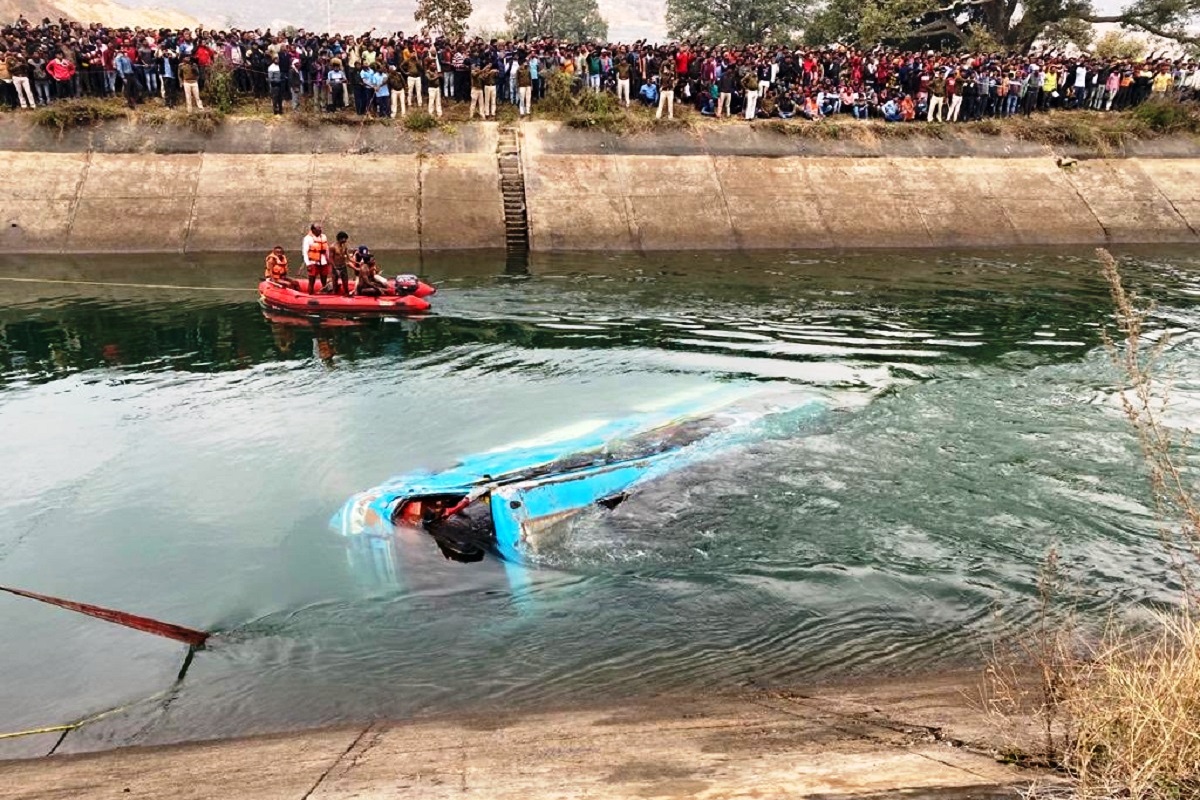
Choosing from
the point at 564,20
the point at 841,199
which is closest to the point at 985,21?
the point at 841,199

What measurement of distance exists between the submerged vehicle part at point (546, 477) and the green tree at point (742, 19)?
47511 millimetres

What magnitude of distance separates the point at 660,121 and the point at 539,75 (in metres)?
5.14

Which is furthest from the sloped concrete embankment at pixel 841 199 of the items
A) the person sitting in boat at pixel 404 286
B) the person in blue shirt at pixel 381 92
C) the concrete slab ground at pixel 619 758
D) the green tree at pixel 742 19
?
the green tree at pixel 742 19

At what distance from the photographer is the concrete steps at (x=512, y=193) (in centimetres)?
2901

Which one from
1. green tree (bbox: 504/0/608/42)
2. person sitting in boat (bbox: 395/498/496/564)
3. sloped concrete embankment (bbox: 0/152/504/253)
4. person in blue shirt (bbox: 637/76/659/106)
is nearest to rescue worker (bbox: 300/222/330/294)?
sloped concrete embankment (bbox: 0/152/504/253)

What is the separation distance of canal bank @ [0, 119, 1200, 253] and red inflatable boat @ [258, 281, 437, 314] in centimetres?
770

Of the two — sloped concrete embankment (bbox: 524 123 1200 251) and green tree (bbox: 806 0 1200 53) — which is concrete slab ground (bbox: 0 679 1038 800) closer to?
sloped concrete embankment (bbox: 524 123 1200 251)

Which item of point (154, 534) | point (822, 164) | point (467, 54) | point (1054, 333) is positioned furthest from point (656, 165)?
point (154, 534)

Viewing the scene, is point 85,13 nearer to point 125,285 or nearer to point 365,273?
point 125,285

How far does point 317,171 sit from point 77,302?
10.2 meters

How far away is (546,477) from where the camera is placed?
11.4 meters

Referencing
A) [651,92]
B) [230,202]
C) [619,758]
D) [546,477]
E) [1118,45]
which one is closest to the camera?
[619,758]

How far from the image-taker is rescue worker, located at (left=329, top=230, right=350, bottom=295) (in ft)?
69.0

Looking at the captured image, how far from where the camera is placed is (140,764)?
655 cm
